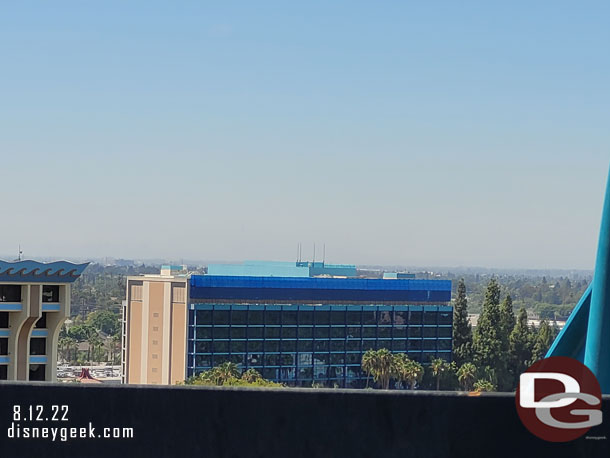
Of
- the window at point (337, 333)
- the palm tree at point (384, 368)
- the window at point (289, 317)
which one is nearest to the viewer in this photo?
the palm tree at point (384, 368)

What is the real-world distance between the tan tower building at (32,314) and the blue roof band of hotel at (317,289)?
7486 centimetres

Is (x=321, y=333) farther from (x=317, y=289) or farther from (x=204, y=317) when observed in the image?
(x=204, y=317)

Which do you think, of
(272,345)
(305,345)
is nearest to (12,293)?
(272,345)

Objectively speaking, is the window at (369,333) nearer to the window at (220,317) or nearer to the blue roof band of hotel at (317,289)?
the blue roof band of hotel at (317,289)

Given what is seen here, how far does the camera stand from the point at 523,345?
143125mm

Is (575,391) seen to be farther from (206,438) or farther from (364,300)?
(364,300)

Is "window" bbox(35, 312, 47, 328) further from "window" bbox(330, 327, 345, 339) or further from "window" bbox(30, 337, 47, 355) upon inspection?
"window" bbox(330, 327, 345, 339)

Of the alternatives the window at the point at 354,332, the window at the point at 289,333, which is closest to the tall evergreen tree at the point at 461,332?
the window at the point at 354,332

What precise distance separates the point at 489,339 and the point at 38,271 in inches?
3470

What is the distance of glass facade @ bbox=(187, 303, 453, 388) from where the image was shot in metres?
138

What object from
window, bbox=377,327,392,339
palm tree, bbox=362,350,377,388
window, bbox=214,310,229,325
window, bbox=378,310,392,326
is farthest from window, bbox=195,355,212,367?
window, bbox=378,310,392,326

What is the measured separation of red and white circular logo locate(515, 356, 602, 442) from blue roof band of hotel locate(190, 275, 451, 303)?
421 feet

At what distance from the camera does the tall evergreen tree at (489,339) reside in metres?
141

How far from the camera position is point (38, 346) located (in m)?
63.4
